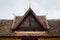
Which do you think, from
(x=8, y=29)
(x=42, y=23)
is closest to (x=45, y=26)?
(x=42, y=23)

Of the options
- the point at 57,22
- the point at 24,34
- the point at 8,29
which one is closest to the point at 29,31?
the point at 24,34

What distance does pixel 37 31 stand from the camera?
A: 2942 centimetres

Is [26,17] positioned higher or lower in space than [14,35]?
higher

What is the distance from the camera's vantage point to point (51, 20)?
1308 inches

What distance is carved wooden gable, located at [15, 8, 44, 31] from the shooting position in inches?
1164

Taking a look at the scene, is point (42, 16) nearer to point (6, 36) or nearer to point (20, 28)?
A: point (20, 28)

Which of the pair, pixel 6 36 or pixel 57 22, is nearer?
pixel 6 36

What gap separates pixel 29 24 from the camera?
29.8m

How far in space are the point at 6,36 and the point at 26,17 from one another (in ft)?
12.5

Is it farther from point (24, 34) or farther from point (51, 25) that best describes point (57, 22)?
point (24, 34)

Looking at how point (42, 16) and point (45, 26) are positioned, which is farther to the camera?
point (42, 16)

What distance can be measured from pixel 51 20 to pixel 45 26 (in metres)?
3.48

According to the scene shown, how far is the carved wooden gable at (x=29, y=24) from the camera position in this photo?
2956 centimetres

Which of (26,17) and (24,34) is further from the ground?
(26,17)
